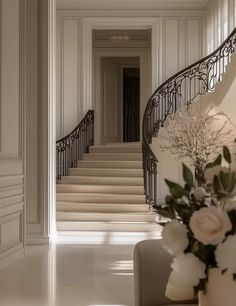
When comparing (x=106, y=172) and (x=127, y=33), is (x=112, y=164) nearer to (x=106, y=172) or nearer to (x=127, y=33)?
(x=106, y=172)

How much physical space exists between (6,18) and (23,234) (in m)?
2.82

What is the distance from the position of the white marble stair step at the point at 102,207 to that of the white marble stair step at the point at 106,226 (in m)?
0.66

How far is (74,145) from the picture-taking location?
521 inches

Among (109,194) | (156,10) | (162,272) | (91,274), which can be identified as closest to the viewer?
(162,272)

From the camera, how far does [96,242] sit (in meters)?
8.41

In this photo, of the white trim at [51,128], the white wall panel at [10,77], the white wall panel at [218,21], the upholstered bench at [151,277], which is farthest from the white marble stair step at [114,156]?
the upholstered bench at [151,277]

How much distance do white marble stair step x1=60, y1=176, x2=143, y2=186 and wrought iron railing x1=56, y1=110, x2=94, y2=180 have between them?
1.75 feet

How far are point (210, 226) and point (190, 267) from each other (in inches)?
5.7

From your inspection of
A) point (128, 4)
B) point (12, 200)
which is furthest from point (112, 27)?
point (12, 200)

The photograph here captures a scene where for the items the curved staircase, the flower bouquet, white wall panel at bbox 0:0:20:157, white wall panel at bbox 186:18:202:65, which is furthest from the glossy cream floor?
white wall panel at bbox 186:18:202:65

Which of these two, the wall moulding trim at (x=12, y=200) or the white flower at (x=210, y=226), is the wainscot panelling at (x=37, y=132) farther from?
the white flower at (x=210, y=226)

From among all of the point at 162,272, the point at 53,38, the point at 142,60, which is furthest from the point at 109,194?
the point at 162,272

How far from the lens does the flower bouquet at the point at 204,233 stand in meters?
1.47

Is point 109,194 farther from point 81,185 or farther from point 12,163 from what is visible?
point 12,163
